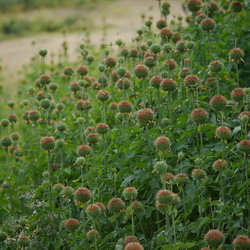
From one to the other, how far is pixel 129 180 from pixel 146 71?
2.84 ft

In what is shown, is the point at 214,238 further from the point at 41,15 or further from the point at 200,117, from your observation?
the point at 41,15

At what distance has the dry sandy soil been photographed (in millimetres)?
9367

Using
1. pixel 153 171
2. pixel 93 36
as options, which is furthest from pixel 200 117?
pixel 93 36

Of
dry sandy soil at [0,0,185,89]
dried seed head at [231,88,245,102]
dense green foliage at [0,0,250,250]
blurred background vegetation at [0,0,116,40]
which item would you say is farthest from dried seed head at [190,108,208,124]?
blurred background vegetation at [0,0,116,40]

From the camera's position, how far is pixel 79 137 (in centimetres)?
396

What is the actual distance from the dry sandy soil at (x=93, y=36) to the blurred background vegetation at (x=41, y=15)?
15.4 inches

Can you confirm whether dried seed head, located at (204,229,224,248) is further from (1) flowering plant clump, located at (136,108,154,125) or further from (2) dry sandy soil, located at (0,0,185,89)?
(2) dry sandy soil, located at (0,0,185,89)

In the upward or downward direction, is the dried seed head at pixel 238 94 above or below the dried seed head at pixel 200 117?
above

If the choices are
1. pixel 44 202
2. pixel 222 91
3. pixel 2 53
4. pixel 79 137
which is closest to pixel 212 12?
pixel 222 91

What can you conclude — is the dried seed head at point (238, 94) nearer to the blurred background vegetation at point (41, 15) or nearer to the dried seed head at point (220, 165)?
the dried seed head at point (220, 165)

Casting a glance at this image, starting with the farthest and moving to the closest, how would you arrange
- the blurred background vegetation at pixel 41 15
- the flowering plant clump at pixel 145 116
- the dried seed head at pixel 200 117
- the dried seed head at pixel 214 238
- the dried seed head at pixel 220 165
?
1. the blurred background vegetation at pixel 41 15
2. the flowering plant clump at pixel 145 116
3. the dried seed head at pixel 200 117
4. the dried seed head at pixel 220 165
5. the dried seed head at pixel 214 238

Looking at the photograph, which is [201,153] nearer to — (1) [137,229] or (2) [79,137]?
(1) [137,229]

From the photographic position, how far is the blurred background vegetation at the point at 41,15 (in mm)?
12531

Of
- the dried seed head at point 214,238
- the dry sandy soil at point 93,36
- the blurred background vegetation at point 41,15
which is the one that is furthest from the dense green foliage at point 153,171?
the blurred background vegetation at point 41,15
